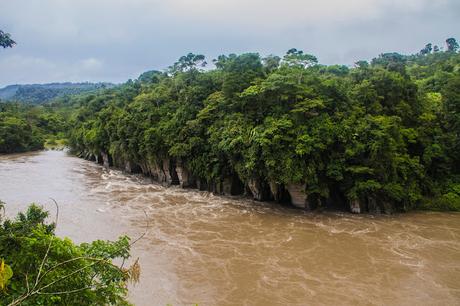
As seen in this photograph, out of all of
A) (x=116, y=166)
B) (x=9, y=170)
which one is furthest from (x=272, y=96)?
(x=9, y=170)

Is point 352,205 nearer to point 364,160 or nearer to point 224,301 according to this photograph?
point 364,160

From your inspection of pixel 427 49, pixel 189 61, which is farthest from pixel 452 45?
pixel 189 61

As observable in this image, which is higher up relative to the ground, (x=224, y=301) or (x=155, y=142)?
(x=155, y=142)

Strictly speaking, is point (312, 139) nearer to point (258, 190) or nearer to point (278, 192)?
point (278, 192)

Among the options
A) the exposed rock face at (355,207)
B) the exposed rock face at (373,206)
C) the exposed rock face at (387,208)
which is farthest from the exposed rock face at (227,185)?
the exposed rock face at (387,208)

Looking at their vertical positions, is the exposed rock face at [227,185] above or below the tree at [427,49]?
below

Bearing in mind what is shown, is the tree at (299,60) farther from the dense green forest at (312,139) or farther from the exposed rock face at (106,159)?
the exposed rock face at (106,159)

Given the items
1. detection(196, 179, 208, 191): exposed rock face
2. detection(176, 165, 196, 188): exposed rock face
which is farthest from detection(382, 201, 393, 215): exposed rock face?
detection(176, 165, 196, 188): exposed rock face
